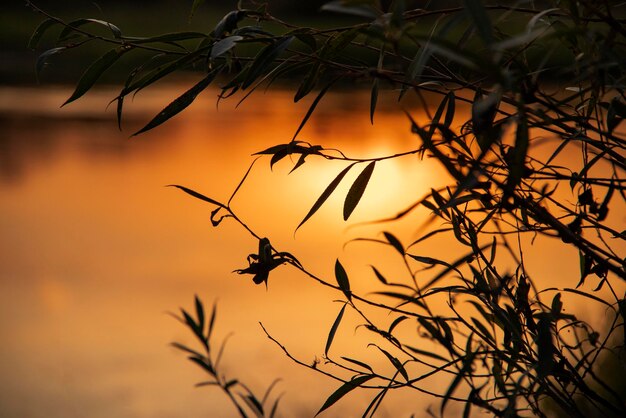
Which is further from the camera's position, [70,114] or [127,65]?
[127,65]

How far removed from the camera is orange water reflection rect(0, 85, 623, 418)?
249 cm

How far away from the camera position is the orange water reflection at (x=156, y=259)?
2.49m

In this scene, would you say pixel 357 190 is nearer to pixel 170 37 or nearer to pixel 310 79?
pixel 310 79

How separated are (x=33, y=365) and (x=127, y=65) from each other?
6963mm

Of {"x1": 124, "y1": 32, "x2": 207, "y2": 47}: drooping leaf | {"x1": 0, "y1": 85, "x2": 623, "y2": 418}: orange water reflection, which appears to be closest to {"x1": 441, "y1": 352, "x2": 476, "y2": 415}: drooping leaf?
{"x1": 124, "y1": 32, "x2": 207, "y2": 47}: drooping leaf

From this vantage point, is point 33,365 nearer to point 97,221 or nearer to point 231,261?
point 231,261

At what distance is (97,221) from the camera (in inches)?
166

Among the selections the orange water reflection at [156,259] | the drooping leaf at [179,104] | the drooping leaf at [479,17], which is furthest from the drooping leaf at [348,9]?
the orange water reflection at [156,259]

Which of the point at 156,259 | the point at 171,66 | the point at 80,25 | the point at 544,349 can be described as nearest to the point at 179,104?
the point at 171,66

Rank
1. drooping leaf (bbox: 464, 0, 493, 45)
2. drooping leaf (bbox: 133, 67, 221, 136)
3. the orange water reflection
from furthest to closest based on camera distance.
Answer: the orange water reflection < drooping leaf (bbox: 133, 67, 221, 136) < drooping leaf (bbox: 464, 0, 493, 45)

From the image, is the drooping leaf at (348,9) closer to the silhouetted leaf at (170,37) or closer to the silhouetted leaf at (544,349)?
the silhouetted leaf at (170,37)

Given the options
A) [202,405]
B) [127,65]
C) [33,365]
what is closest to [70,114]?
[127,65]

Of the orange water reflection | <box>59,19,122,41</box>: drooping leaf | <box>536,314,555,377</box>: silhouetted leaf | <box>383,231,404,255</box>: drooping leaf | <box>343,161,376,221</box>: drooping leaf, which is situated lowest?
<box>536,314,555,377</box>: silhouetted leaf

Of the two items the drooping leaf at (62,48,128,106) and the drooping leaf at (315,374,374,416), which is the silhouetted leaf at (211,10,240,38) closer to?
the drooping leaf at (62,48,128,106)
